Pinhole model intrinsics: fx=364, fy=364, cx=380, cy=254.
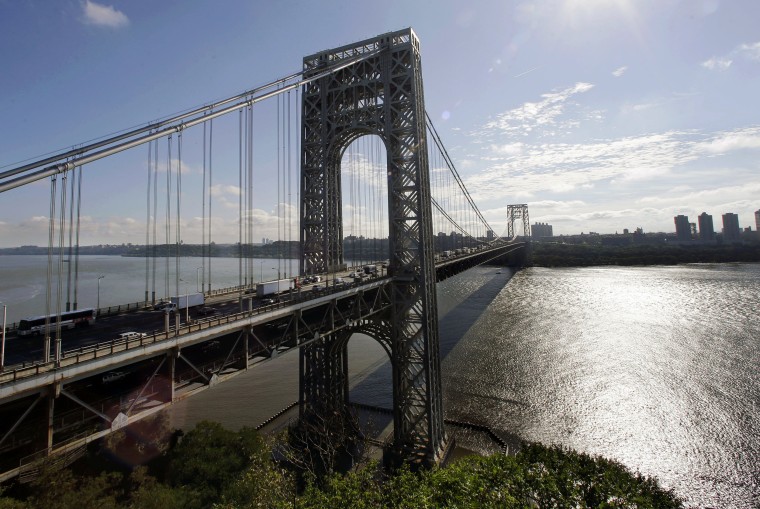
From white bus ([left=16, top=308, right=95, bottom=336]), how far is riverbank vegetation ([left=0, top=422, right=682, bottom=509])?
17.8 feet

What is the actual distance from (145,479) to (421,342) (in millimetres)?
Answer: 15832

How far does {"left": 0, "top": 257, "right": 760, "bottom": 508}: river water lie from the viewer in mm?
24109

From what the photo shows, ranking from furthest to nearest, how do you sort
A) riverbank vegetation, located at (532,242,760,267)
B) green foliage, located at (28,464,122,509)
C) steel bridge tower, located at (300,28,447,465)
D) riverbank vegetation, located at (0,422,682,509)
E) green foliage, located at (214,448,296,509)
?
riverbank vegetation, located at (532,242,760,267) → steel bridge tower, located at (300,28,447,465) → green foliage, located at (214,448,296,509) → green foliage, located at (28,464,122,509) → riverbank vegetation, located at (0,422,682,509)

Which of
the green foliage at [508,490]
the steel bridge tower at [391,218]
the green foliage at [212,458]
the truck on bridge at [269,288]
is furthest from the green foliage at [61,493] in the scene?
the steel bridge tower at [391,218]

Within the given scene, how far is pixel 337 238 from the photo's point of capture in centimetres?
2573

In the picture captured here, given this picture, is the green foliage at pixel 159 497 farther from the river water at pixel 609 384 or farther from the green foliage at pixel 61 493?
the river water at pixel 609 384

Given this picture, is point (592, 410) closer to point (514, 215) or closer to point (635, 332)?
point (635, 332)

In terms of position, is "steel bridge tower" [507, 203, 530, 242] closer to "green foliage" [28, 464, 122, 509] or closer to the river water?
the river water

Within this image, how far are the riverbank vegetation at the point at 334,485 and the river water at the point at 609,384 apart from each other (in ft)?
33.4

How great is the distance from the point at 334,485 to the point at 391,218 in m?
→ 15.5

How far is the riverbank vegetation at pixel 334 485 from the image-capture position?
1059 cm

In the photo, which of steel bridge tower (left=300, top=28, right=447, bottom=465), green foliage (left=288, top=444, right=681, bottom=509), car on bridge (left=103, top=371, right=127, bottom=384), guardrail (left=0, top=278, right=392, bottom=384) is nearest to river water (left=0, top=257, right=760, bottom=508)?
steel bridge tower (left=300, top=28, right=447, bottom=465)

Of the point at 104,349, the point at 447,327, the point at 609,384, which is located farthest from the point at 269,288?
the point at 447,327

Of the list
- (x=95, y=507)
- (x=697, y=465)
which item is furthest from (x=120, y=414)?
(x=697, y=465)
